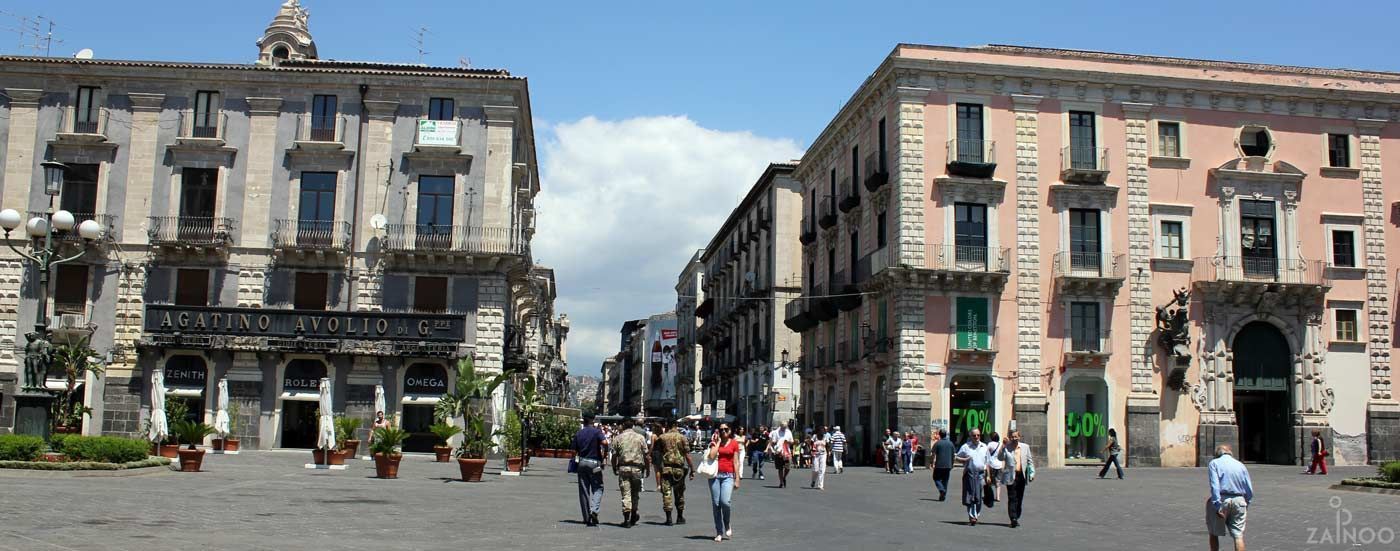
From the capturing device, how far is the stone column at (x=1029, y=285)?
1527 inches

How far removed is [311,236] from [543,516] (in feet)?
77.3

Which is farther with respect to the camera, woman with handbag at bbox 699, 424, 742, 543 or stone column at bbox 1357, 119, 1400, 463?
stone column at bbox 1357, 119, 1400, 463

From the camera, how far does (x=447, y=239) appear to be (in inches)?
1545

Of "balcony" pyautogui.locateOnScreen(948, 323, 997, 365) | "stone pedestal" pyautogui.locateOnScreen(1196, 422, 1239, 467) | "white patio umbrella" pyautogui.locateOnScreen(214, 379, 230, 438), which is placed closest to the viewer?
"white patio umbrella" pyautogui.locateOnScreen(214, 379, 230, 438)

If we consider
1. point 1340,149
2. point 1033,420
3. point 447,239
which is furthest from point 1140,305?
point 447,239

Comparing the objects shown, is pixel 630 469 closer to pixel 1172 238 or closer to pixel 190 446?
pixel 190 446

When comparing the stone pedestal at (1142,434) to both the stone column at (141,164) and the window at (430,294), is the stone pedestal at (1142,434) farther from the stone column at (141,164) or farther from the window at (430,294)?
the stone column at (141,164)

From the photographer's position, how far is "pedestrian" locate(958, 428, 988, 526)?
18.8 m

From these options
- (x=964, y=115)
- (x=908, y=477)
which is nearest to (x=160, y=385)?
(x=908, y=477)

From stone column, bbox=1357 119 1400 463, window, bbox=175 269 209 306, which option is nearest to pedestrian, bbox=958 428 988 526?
stone column, bbox=1357 119 1400 463

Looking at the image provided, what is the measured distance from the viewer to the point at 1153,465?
3934cm

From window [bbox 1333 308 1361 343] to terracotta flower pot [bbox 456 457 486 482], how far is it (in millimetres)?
29768

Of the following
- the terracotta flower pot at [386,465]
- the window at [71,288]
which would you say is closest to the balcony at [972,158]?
the terracotta flower pot at [386,465]

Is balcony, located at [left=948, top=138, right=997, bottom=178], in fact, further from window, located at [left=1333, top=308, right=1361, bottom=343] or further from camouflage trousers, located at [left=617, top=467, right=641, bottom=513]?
camouflage trousers, located at [left=617, top=467, right=641, bottom=513]
